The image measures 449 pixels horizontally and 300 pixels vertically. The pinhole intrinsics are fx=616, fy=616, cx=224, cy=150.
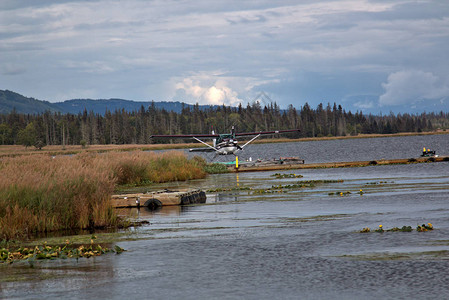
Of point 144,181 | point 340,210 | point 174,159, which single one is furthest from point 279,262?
point 174,159

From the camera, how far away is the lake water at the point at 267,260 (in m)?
11.6

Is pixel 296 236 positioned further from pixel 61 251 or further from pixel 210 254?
pixel 61 251

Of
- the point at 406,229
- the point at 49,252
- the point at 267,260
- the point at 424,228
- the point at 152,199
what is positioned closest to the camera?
the point at 267,260

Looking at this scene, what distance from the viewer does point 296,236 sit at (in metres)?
17.4

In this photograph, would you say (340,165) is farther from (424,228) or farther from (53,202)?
(53,202)

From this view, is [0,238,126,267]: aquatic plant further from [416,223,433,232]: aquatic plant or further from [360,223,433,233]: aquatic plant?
[416,223,433,232]: aquatic plant

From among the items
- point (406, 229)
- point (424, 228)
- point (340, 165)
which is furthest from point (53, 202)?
point (340, 165)

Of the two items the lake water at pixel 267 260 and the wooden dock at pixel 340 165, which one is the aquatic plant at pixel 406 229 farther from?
the wooden dock at pixel 340 165

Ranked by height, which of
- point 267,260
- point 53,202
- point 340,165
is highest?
point 53,202

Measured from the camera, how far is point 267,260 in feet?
47.0

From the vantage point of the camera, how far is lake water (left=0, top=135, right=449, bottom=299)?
11625 millimetres

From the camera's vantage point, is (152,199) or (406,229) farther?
(152,199)

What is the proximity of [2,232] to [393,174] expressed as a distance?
29743mm

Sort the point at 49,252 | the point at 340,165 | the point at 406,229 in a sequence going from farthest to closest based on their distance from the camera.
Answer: the point at 340,165, the point at 406,229, the point at 49,252
